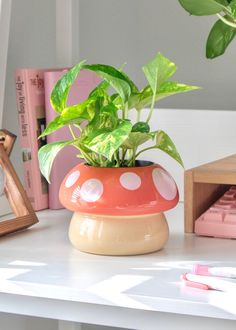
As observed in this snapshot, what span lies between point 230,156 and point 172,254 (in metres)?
0.36

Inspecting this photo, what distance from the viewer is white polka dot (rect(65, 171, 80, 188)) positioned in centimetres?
121

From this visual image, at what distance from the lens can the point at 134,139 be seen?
1.18 meters

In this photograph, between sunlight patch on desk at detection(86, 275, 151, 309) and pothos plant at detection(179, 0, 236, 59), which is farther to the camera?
pothos plant at detection(179, 0, 236, 59)

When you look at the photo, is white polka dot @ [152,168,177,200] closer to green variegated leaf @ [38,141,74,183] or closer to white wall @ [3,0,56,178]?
green variegated leaf @ [38,141,74,183]

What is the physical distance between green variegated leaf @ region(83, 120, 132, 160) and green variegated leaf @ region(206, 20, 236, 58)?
0.41 m

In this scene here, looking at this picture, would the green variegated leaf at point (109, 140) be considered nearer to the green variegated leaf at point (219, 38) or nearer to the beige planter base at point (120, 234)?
the beige planter base at point (120, 234)

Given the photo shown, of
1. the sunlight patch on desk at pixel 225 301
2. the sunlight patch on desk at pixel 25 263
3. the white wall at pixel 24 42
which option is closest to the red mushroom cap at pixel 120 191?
the sunlight patch on desk at pixel 25 263

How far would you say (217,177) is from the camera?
4.31 ft

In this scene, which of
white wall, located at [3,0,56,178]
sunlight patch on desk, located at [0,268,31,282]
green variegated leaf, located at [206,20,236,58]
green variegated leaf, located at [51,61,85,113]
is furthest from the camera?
white wall, located at [3,0,56,178]

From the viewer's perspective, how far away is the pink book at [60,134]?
1493mm

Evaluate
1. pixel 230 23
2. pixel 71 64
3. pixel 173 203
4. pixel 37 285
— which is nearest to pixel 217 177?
pixel 173 203

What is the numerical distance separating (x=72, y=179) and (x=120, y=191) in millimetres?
83

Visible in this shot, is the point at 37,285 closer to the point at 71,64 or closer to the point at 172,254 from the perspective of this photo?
the point at 172,254

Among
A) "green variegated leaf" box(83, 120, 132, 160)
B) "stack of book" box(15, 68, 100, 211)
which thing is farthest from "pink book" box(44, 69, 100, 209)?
"green variegated leaf" box(83, 120, 132, 160)
